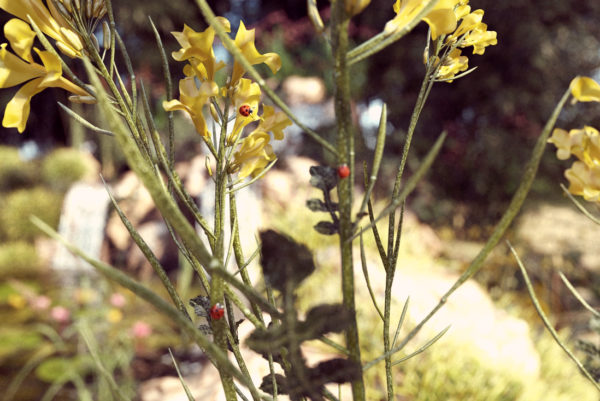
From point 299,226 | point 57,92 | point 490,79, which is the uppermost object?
point 57,92

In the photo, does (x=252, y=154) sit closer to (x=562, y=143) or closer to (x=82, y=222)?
(x=562, y=143)

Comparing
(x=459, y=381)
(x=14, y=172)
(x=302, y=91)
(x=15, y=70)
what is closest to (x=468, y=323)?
(x=459, y=381)

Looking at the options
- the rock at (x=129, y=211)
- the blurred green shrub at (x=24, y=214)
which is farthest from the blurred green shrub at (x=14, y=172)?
the rock at (x=129, y=211)

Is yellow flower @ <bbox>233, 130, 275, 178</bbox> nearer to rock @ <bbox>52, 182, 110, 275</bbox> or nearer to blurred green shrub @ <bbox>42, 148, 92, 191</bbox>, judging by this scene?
rock @ <bbox>52, 182, 110, 275</bbox>

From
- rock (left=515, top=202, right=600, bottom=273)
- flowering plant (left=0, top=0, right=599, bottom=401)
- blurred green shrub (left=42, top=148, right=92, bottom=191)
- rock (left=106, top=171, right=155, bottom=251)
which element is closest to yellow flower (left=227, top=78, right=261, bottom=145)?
flowering plant (left=0, top=0, right=599, bottom=401)

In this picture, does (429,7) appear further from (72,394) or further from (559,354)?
(72,394)

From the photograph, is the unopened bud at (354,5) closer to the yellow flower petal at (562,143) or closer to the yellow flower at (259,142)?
the yellow flower at (259,142)

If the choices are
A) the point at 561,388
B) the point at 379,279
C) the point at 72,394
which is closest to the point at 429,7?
the point at 379,279
